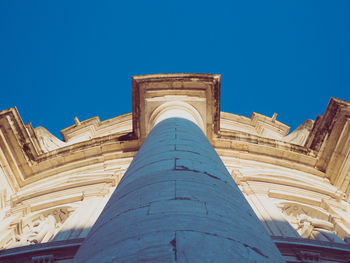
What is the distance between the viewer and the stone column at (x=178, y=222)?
2240mm

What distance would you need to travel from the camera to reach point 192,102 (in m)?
11.1

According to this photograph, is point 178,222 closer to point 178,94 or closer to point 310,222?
Result: point 310,222

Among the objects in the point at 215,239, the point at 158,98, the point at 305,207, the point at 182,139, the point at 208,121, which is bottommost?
the point at 215,239

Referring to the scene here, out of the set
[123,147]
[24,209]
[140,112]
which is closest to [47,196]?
[24,209]

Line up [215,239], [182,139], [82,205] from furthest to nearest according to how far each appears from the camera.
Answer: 1. [82,205]
2. [182,139]
3. [215,239]

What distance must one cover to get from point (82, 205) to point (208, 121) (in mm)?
5226

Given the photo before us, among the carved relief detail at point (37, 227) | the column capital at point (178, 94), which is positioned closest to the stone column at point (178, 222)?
→ the carved relief detail at point (37, 227)

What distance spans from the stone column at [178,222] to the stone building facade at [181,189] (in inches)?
0.5

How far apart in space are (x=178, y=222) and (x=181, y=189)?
72 cm

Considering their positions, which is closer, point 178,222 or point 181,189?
point 178,222

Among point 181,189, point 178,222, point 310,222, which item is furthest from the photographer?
point 310,222

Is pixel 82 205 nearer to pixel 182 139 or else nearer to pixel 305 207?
pixel 182 139

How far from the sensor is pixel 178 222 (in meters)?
2.61

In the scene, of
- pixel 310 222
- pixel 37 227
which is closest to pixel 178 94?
pixel 310 222
